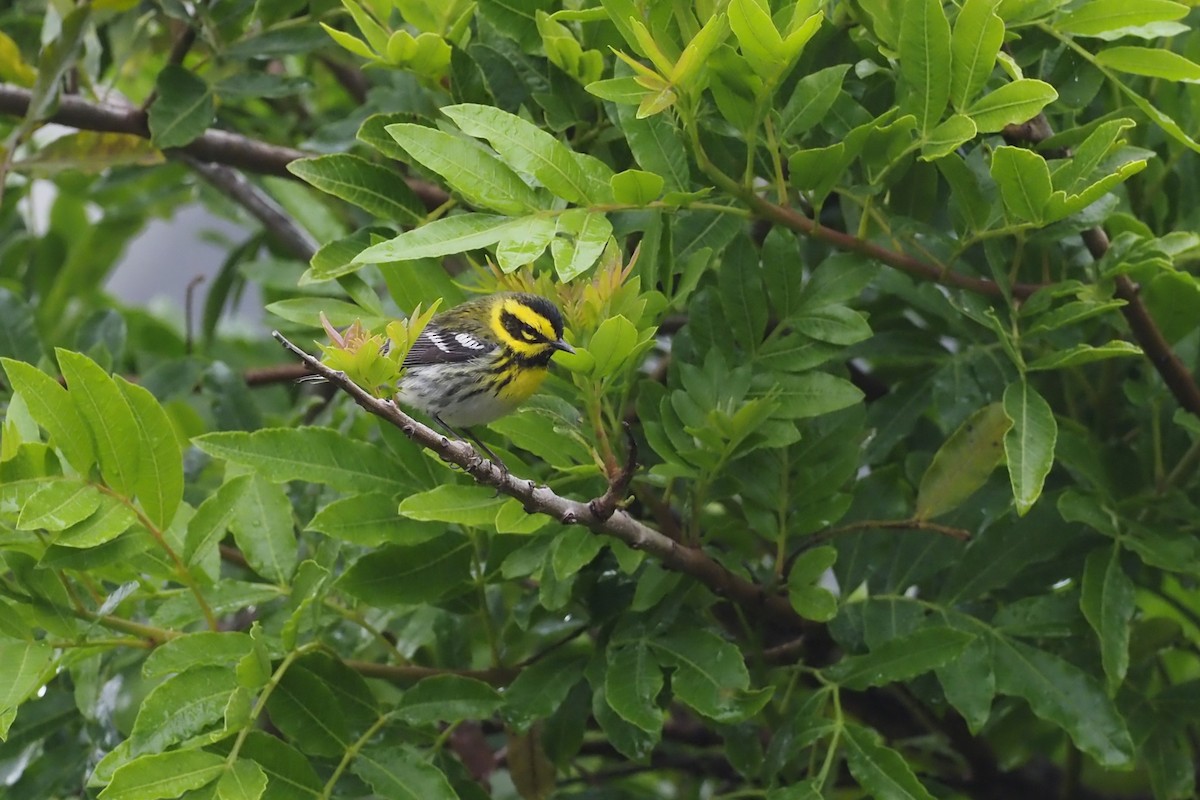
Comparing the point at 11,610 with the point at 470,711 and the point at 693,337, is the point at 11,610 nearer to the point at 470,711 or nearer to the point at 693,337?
the point at 470,711

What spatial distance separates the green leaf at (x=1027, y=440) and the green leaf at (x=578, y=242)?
19.6 inches

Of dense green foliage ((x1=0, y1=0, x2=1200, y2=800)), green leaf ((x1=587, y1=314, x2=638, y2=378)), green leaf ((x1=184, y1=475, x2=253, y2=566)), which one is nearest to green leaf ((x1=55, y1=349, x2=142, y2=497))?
dense green foliage ((x1=0, y1=0, x2=1200, y2=800))

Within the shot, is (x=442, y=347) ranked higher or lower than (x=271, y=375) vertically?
higher

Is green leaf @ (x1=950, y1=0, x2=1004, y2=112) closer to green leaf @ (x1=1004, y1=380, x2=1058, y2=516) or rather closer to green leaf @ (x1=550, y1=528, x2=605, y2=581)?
green leaf @ (x1=1004, y1=380, x2=1058, y2=516)

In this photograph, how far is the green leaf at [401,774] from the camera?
1503 millimetres

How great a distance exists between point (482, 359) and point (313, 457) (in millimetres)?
480

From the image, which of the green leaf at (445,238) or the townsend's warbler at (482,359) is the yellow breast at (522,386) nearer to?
the townsend's warbler at (482,359)

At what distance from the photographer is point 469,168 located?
1.40 m

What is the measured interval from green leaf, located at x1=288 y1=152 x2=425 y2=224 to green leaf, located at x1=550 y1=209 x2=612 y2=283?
32 cm

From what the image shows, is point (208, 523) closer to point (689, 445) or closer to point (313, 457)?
point (313, 457)

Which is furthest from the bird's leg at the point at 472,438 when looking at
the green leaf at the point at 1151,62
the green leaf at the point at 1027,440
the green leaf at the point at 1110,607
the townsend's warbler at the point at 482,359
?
the green leaf at the point at 1151,62

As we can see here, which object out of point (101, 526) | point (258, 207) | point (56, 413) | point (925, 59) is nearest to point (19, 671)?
point (101, 526)

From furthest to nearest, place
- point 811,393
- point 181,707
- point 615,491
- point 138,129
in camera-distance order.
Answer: point 138,129 < point 811,393 < point 181,707 < point 615,491

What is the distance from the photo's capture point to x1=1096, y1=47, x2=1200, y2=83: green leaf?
148 cm
